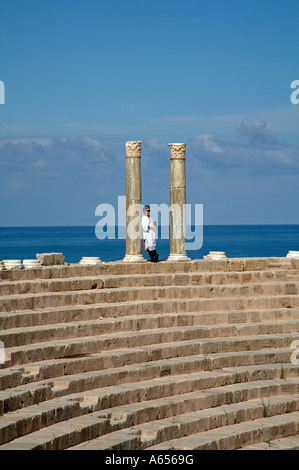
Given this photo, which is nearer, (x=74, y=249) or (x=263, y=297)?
(x=263, y=297)

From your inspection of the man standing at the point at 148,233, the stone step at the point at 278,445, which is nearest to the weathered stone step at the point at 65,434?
the stone step at the point at 278,445

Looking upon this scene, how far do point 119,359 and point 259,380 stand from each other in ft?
11.0

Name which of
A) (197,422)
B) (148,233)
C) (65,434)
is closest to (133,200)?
(148,233)

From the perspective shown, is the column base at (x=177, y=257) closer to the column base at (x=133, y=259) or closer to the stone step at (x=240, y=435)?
the column base at (x=133, y=259)

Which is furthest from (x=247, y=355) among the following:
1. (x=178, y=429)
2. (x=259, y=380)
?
(x=178, y=429)

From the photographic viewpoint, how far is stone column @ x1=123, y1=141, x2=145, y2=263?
2481 cm

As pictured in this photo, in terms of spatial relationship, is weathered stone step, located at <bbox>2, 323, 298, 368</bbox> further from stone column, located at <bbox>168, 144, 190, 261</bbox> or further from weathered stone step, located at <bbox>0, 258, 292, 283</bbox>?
stone column, located at <bbox>168, 144, 190, 261</bbox>

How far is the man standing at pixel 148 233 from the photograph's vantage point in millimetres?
25016

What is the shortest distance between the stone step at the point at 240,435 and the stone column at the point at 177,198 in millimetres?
7247

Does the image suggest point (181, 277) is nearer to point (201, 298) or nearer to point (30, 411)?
point (201, 298)

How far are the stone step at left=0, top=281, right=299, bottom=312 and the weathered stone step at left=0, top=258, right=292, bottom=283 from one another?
2.72 ft

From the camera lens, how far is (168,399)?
18.4 meters

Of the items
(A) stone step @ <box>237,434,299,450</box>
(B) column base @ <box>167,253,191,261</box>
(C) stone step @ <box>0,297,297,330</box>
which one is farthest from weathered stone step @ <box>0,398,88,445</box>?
(B) column base @ <box>167,253,191,261</box>

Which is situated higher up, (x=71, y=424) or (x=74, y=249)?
(x=74, y=249)
